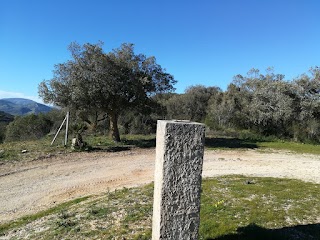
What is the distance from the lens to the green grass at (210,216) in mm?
5715

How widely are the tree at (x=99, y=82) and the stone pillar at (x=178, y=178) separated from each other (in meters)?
13.4

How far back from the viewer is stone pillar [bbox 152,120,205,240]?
4.12 m

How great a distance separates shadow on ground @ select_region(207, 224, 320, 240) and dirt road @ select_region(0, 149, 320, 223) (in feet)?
16.3

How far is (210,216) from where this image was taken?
6512 mm

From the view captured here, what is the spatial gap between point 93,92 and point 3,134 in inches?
1136

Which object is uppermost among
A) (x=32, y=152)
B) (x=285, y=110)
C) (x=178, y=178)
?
(x=285, y=110)

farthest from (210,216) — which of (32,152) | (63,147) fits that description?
(63,147)

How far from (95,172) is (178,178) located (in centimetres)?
825

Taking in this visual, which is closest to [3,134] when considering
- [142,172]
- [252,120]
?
[252,120]

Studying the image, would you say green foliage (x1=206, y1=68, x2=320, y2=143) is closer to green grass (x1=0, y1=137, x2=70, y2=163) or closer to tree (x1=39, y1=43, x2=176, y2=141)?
tree (x1=39, y1=43, x2=176, y2=141)

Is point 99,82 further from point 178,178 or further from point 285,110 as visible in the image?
point 285,110

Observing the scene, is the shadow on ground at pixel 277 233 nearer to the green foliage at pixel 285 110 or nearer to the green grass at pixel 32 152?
the green grass at pixel 32 152

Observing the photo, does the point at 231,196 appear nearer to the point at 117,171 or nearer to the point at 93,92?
the point at 117,171

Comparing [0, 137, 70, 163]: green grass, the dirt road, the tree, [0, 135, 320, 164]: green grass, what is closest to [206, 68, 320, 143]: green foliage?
[0, 135, 320, 164]: green grass
